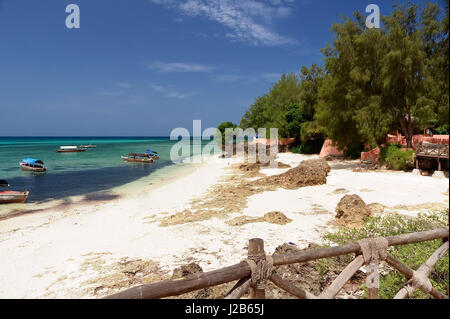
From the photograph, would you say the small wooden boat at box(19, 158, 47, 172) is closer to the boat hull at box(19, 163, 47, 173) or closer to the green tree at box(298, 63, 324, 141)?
the boat hull at box(19, 163, 47, 173)

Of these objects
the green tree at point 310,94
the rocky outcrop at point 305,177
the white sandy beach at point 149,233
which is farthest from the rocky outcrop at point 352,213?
the green tree at point 310,94

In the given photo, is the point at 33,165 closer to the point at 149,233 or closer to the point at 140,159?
the point at 140,159

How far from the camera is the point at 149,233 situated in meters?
9.16

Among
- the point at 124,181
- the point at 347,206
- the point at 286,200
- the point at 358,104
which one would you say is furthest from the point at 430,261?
the point at 124,181

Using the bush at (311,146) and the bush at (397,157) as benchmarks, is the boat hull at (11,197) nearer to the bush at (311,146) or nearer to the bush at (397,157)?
the bush at (397,157)

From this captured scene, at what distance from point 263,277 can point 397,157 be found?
19022 millimetres

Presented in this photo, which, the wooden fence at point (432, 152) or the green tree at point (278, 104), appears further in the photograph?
the green tree at point (278, 104)

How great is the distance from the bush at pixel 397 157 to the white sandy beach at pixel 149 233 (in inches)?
105

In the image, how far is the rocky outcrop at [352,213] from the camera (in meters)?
8.27

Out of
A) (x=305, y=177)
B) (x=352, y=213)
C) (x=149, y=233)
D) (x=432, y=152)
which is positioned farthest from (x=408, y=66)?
(x=149, y=233)

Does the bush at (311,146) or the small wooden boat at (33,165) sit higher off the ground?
the bush at (311,146)

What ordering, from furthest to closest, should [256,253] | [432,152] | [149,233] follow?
[432,152] < [149,233] < [256,253]

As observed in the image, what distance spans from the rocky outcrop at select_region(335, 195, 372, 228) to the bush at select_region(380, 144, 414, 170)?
37.8 ft

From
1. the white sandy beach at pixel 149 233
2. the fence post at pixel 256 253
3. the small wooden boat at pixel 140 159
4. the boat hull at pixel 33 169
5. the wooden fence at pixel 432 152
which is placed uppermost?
the wooden fence at pixel 432 152
